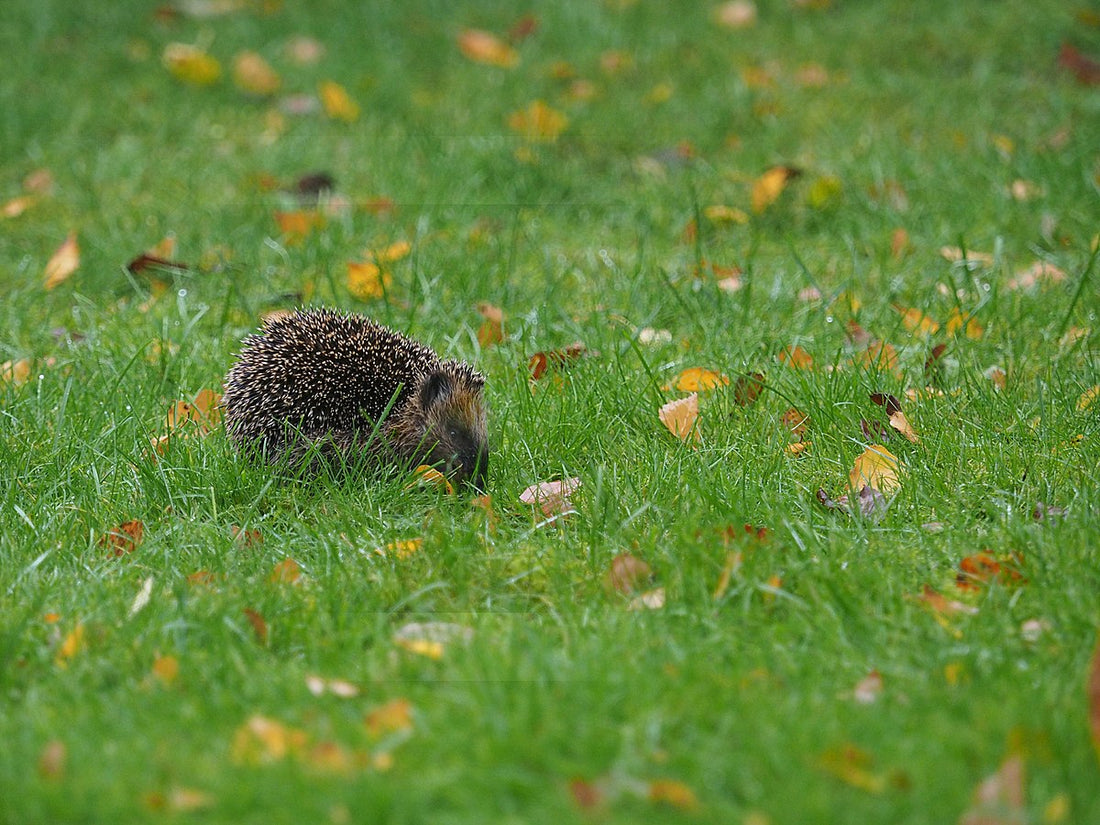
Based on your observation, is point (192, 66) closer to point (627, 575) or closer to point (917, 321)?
point (917, 321)

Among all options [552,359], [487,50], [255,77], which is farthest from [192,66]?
[552,359]

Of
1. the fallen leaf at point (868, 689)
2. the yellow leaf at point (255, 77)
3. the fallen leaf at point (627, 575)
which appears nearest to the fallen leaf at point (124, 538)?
the fallen leaf at point (627, 575)

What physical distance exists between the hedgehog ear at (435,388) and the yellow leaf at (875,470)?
1362mm

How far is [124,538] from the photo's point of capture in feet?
11.3

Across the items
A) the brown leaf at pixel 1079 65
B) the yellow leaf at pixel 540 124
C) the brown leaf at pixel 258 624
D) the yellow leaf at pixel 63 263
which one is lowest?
the yellow leaf at pixel 63 263

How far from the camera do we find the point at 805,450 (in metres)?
3.82

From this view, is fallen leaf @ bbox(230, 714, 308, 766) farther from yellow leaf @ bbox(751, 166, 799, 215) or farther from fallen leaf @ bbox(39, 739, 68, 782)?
yellow leaf @ bbox(751, 166, 799, 215)

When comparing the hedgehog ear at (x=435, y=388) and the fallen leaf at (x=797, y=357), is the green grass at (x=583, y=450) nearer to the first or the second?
the fallen leaf at (x=797, y=357)

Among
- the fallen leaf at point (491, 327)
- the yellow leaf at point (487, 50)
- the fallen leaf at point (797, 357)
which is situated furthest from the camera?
the yellow leaf at point (487, 50)

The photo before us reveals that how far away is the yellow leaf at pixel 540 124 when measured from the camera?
6742mm

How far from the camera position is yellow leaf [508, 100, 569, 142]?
674 cm

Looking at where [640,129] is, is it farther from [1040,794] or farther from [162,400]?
[1040,794]

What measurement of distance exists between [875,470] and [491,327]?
6.06 feet

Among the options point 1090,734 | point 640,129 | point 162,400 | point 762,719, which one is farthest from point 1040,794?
point 640,129
